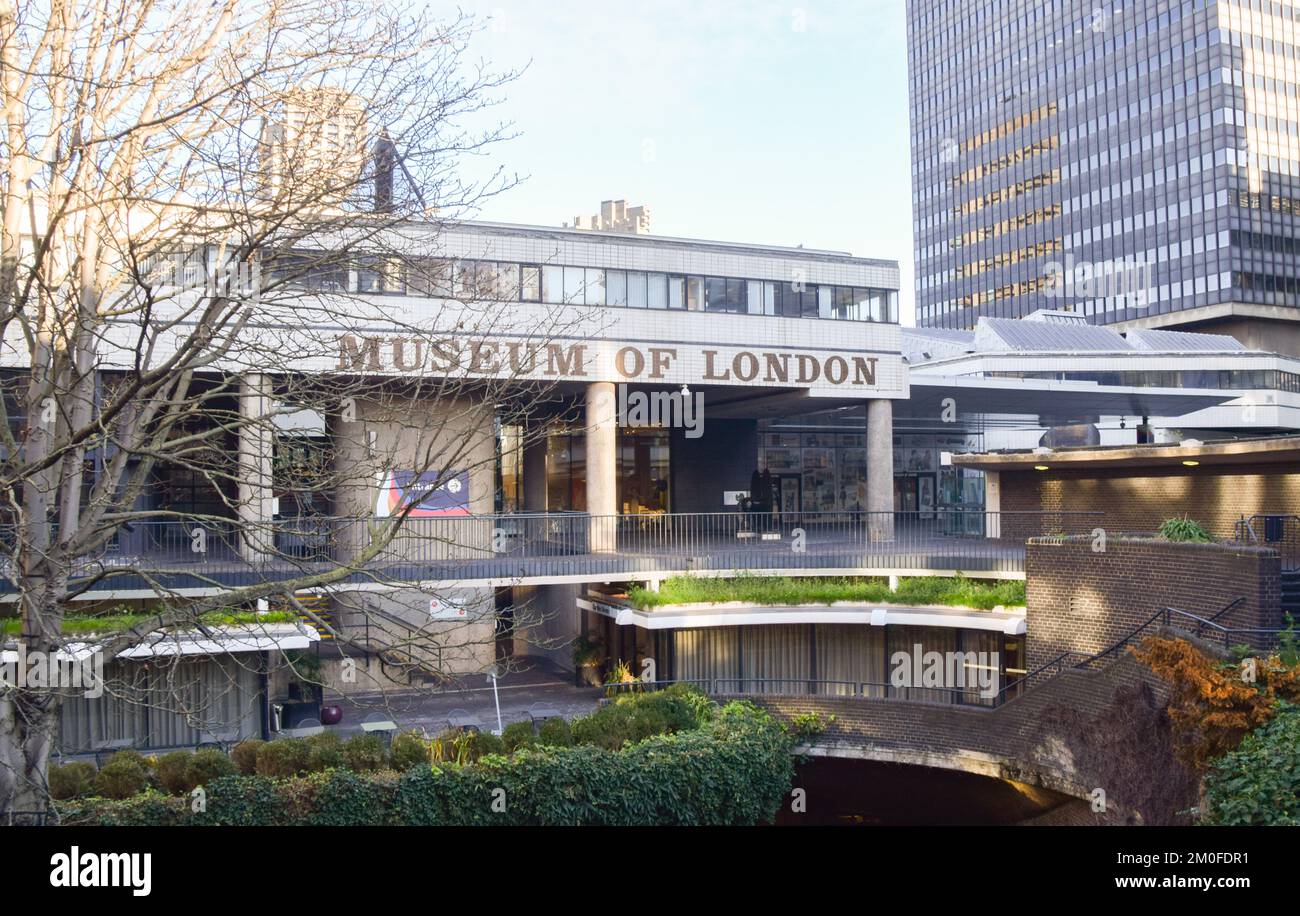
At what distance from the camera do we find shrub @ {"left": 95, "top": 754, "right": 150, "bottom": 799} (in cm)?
1448

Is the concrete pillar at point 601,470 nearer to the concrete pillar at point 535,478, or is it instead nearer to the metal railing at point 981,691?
the metal railing at point 981,691

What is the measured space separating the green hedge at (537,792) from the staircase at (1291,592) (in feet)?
30.4

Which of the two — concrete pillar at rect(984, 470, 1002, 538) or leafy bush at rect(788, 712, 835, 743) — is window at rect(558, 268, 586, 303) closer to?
leafy bush at rect(788, 712, 835, 743)

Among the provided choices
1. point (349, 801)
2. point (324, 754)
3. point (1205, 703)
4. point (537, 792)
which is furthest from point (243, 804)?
point (1205, 703)

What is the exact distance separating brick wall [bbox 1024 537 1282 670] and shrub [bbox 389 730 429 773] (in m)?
12.9

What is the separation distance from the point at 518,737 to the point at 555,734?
2.07 feet

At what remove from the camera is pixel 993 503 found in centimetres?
2917

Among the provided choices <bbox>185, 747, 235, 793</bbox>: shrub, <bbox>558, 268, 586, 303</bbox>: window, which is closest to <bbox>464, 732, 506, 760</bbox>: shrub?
<bbox>185, 747, 235, 793</bbox>: shrub

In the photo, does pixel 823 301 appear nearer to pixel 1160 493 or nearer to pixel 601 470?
pixel 601 470

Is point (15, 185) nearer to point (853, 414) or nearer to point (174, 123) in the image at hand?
point (174, 123)

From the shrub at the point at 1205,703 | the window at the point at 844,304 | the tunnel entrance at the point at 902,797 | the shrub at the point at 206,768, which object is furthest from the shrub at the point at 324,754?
the window at the point at 844,304

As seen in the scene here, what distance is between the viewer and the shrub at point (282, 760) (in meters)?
15.4

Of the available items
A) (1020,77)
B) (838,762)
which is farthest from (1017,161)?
(838,762)
